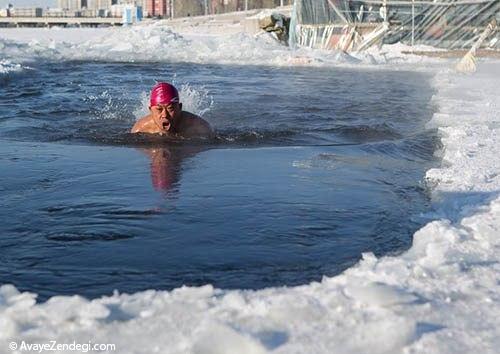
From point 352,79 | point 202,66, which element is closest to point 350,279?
point 352,79

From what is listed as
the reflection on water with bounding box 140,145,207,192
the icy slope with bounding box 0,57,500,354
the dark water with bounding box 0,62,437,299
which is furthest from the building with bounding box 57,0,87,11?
the icy slope with bounding box 0,57,500,354

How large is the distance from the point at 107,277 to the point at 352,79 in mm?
13283

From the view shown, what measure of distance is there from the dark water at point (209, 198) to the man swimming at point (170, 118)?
270mm

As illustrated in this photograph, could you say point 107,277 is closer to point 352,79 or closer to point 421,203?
point 421,203

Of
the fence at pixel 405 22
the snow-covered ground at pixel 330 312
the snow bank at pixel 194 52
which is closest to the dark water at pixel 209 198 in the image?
the snow-covered ground at pixel 330 312

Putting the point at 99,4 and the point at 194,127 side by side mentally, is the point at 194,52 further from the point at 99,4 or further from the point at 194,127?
the point at 99,4

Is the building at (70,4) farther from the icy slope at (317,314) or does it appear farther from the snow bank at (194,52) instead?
the icy slope at (317,314)

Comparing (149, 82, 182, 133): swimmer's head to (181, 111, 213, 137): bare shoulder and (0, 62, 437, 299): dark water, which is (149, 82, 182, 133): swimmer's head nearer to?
(181, 111, 213, 137): bare shoulder

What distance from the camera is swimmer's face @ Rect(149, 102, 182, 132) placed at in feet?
24.4

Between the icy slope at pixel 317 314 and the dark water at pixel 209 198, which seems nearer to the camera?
the icy slope at pixel 317 314

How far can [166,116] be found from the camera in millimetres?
7402

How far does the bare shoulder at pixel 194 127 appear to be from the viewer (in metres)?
7.55

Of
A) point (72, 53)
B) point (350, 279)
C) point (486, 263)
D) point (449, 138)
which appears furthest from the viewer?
point (72, 53)

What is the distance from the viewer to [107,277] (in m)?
3.24
